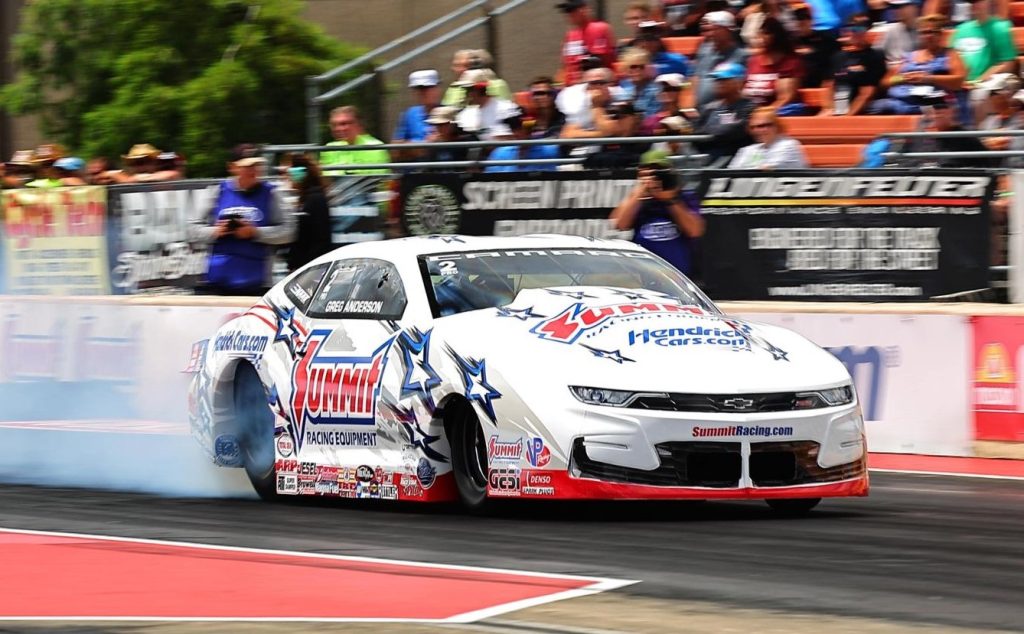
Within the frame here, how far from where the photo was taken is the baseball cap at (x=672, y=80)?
15625 millimetres

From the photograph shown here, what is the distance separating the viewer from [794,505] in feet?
29.8

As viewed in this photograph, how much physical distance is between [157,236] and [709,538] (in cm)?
963

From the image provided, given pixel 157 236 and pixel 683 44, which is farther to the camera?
pixel 683 44

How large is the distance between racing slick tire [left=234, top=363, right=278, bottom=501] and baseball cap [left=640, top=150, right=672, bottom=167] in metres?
3.63

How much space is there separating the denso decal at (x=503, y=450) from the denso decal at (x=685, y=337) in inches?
27.2

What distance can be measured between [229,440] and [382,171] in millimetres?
5218

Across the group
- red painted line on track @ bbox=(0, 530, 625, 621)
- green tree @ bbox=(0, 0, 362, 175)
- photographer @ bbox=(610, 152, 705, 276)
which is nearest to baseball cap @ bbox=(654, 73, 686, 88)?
photographer @ bbox=(610, 152, 705, 276)

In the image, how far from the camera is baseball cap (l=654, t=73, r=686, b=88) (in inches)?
615

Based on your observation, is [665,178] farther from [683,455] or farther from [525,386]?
[683,455]

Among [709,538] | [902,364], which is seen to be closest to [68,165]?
[902,364]

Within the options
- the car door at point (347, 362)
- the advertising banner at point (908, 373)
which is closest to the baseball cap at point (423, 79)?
the advertising banner at point (908, 373)

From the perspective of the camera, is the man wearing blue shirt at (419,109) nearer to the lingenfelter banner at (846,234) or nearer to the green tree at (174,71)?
the lingenfelter banner at (846,234)

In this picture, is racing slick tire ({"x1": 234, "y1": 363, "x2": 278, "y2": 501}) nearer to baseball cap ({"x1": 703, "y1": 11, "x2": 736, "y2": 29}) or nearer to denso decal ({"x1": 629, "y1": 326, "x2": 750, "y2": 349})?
denso decal ({"x1": 629, "y1": 326, "x2": 750, "y2": 349})

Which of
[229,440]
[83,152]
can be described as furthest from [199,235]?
[83,152]
